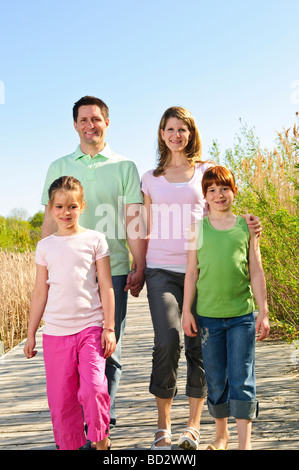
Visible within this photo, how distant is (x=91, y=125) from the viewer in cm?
250

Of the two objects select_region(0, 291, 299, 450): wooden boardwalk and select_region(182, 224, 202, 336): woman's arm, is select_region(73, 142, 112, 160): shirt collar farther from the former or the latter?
select_region(0, 291, 299, 450): wooden boardwalk

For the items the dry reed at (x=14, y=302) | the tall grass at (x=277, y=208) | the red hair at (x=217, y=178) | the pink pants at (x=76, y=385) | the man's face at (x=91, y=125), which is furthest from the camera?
the dry reed at (x=14, y=302)

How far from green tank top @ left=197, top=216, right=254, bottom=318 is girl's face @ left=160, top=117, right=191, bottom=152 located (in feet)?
1.68

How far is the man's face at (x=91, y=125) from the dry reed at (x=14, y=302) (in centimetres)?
382

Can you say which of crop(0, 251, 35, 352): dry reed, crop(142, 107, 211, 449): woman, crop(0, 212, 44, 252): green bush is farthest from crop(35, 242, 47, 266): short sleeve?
crop(0, 212, 44, 252): green bush

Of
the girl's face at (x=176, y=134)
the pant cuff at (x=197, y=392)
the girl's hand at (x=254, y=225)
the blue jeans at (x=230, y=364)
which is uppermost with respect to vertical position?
the girl's face at (x=176, y=134)

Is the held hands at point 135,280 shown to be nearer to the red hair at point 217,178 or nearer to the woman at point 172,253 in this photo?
the woman at point 172,253

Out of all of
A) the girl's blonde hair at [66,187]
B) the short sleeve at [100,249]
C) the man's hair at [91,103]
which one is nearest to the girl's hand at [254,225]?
the short sleeve at [100,249]

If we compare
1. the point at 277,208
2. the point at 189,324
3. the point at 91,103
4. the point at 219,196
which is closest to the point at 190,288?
the point at 189,324

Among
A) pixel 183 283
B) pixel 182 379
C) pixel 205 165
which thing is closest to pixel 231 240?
pixel 183 283

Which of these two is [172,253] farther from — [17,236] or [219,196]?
[17,236]

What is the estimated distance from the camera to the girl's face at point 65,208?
2.17 m

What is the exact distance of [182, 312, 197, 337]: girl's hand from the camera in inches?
88.6

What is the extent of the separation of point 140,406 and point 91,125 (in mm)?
1772
